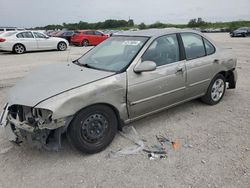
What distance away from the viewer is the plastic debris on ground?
10.6ft

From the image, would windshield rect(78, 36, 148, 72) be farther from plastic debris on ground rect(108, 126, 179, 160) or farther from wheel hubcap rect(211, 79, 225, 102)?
wheel hubcap rect(211, 79, 225, 102)

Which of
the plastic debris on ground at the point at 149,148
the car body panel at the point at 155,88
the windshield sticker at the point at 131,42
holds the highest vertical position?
the windshield sticker at the point at 131,42

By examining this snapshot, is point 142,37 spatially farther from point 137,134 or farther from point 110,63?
point 137,134

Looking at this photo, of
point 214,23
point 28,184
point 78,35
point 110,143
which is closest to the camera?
point 28,184

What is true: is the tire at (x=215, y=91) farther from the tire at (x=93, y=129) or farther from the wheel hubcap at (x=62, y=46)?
the wheel hubcap at (x=62, y=46)

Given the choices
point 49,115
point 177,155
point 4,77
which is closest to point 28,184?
point 49,115

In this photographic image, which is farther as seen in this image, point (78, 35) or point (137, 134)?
point (78, 35)

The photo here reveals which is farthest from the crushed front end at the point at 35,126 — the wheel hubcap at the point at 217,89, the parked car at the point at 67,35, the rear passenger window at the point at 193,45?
the parked car at the point at 67,35

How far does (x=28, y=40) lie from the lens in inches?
595

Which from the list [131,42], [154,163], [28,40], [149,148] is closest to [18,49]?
[28,40]

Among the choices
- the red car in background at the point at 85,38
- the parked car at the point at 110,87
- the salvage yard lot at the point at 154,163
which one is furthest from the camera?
the red car in background at the point at 85,38

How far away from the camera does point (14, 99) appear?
307 cm

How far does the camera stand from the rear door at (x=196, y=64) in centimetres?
424

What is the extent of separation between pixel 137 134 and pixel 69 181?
1.38 metres
